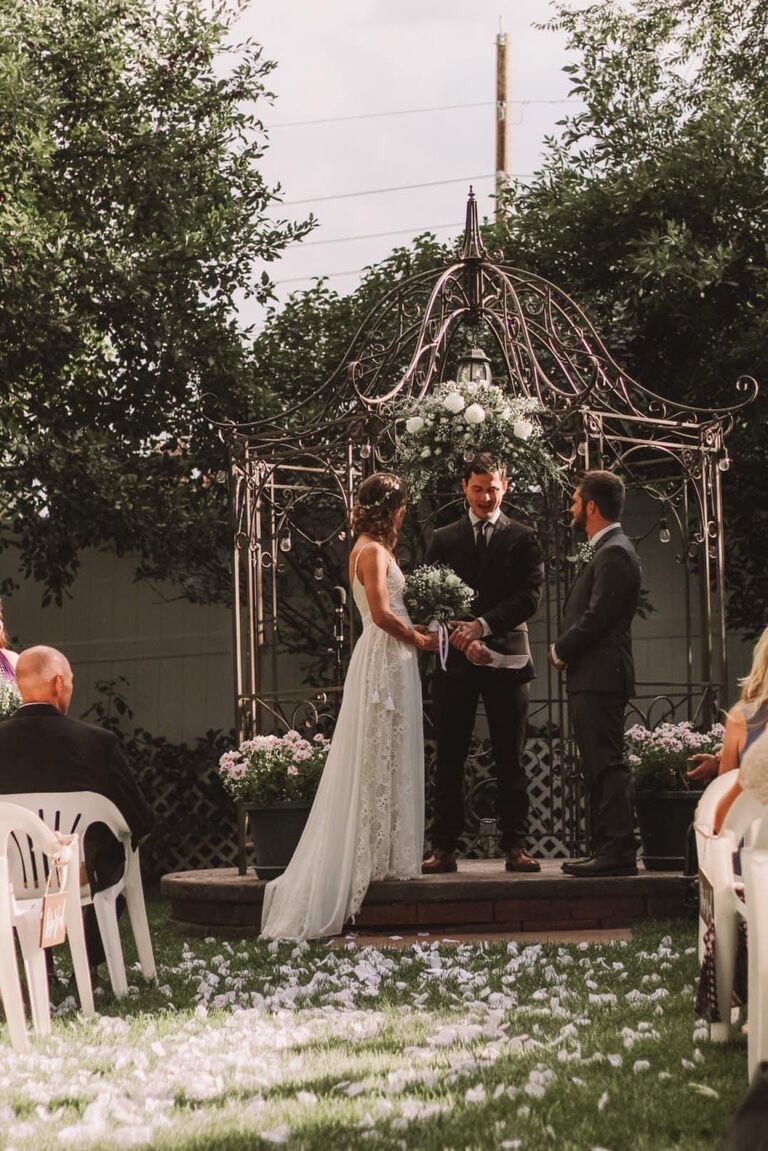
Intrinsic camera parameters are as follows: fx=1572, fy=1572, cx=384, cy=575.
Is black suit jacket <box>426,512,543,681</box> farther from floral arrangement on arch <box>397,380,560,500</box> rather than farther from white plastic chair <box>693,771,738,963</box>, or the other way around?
white plastic chair <box>693,771,738,963</box>

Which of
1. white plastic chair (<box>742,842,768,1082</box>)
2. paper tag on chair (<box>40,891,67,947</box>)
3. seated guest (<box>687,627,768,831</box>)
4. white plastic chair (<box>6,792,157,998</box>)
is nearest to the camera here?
white plastic chair (<box>742,842,768,1082</box>)

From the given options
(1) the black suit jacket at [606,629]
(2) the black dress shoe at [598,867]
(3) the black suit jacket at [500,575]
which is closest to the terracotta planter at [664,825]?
(2) the black dress shoe at [598,867]

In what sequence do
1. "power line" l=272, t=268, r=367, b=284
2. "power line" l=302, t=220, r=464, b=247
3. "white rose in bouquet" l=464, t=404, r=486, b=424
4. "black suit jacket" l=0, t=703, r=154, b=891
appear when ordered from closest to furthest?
"black suit jacket" l=0, t=703, r=154, b=891
"white rose in bouquet" l=464, t=404, r=486, b=424
"power line" l=272, t=268, r=367, b=284
"power line" l=302, t=220, r=464, b=247

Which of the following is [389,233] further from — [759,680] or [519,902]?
[759,680]

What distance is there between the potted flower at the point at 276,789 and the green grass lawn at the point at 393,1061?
1.48m

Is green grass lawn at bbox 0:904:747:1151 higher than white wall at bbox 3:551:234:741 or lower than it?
lower

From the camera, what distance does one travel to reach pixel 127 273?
1059 centimetres

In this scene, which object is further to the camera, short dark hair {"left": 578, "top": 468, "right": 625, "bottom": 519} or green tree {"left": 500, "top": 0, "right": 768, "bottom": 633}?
green tree {"left": 500, "top": 0, "right": 768, "bottom": 633}

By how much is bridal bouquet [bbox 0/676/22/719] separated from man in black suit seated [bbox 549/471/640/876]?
2590 millimetres

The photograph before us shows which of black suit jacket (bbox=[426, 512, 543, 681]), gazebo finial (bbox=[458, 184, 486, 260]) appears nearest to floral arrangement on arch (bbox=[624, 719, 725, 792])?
black suit jacket (bbox=[426, 512, 543, 681])

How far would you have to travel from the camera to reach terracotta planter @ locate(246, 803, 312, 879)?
25.3 ft

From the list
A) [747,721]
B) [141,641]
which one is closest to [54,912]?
[747,721]

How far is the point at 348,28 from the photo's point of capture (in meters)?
12.6

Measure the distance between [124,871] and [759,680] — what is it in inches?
97.5
